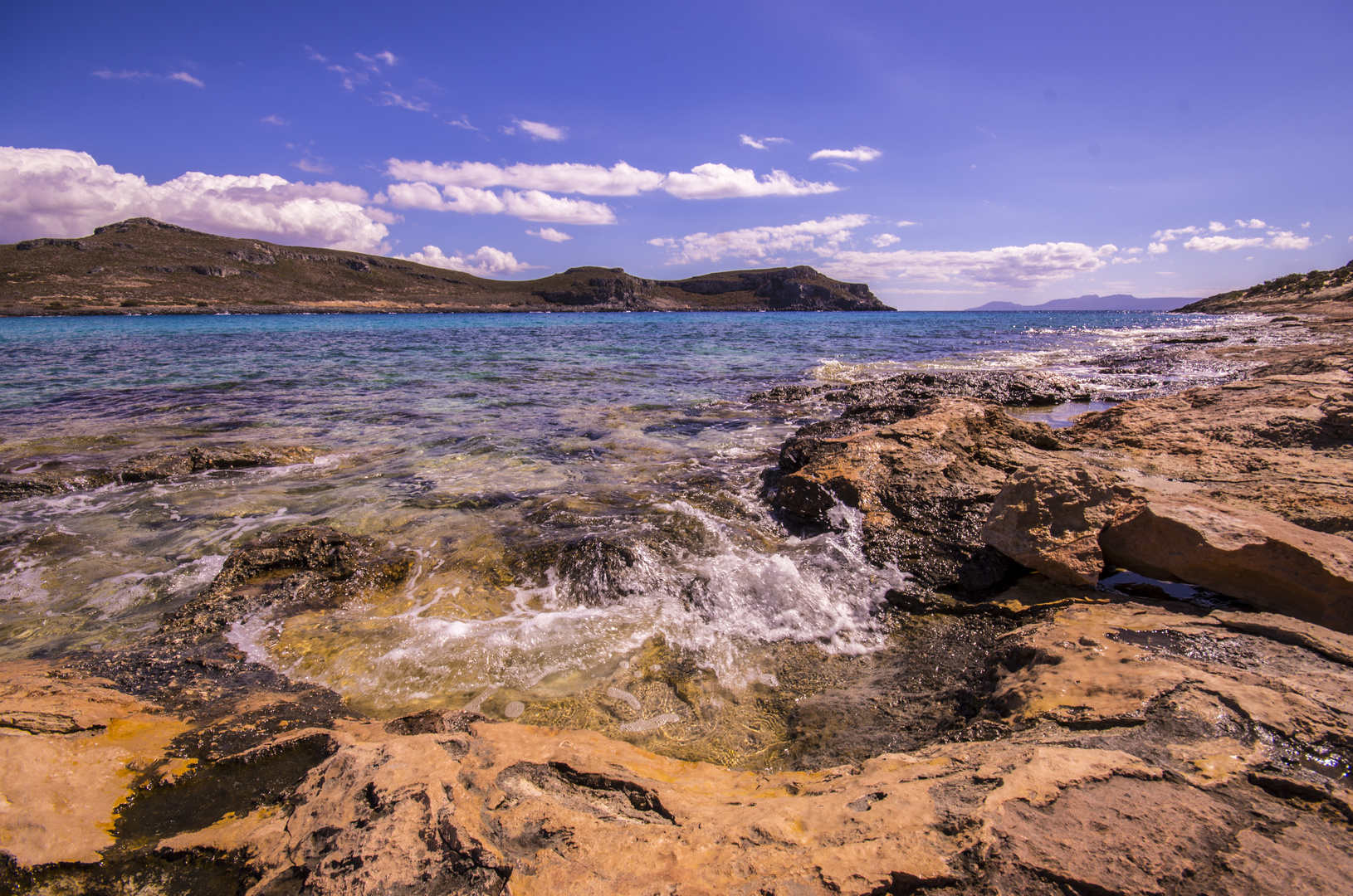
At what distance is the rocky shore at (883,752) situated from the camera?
1.53m

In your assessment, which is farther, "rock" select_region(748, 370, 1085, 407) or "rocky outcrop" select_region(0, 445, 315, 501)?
"rock" select_region(748, 370, 1085, 407)

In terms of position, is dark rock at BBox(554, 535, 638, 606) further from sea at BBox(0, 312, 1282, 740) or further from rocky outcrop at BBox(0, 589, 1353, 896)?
rocky outcrop at BBox(0, 589, 1353, 896)

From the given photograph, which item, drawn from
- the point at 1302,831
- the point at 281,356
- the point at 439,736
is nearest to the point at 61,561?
the point at 439,736

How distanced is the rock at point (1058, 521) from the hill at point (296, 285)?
87.0 meters

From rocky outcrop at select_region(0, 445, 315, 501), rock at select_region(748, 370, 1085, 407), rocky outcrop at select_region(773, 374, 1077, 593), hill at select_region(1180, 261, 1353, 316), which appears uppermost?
hill at select_region(1180, 261, 1353, 316)

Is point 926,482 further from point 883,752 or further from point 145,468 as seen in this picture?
point 145,468

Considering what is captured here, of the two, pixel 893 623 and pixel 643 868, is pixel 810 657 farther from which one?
pixel 643 868

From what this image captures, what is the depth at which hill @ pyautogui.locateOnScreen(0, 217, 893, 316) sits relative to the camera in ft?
225

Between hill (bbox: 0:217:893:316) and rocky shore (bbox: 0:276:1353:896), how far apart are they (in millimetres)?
84513

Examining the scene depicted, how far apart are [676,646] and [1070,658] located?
2.10 metres

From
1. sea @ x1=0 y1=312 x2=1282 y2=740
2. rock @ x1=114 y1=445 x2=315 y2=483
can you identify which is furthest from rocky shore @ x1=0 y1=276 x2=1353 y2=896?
rock @ x1=114 y1=445 x2=315 y2=483

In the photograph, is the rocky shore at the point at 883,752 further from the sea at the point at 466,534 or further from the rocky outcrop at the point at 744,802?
the sea at the point at 466,534

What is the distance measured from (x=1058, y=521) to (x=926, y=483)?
126cm

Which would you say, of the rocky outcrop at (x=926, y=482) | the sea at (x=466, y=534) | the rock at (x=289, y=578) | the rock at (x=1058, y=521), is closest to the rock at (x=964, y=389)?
the sea at (x=466, y=534)
